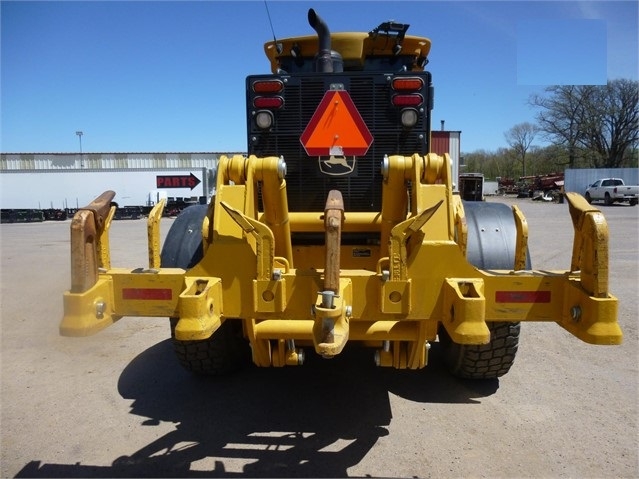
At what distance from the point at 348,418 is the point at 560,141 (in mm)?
47474

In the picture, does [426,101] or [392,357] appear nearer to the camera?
[392,357]

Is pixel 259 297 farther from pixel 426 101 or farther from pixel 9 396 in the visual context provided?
pixel 9 396

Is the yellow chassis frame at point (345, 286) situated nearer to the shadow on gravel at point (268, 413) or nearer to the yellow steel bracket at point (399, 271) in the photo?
the yellow steel bracket at point (399, 271)

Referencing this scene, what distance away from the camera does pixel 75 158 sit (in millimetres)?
35250

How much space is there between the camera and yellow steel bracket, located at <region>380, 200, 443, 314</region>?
103 inches

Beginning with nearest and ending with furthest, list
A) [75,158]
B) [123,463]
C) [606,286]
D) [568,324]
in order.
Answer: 1. [606,286]
2. [568,324]
3. [123,463]
4. [75,158]

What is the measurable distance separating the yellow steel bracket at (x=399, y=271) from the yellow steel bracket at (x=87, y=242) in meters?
1.60

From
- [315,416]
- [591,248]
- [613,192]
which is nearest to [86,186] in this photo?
[315,416]

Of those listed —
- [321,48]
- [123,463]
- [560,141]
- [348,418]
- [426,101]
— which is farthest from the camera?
[560,141]

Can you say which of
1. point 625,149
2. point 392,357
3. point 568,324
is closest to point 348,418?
point 392,357

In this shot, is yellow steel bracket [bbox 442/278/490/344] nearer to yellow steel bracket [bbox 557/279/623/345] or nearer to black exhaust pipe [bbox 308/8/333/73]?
yellow steel bracket [bbox 557/279/623/345]

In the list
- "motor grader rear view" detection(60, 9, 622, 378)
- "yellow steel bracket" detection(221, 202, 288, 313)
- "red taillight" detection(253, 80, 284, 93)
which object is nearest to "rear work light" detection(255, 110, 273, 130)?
"motor grader rear view" detection(60, 9, 622, 378)

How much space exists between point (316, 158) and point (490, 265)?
1561mm

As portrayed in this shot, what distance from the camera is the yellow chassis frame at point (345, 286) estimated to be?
8.16 ft
